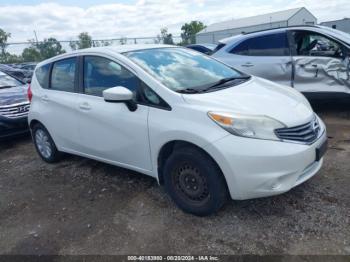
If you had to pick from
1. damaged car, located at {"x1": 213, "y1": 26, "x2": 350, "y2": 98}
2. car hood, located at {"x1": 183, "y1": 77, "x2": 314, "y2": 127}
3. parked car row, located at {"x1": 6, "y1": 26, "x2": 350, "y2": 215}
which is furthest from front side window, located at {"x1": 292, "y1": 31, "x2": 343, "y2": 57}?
car hood, located at {"x1": 183, "y1": 77, "x2": 314, "y2": 127}

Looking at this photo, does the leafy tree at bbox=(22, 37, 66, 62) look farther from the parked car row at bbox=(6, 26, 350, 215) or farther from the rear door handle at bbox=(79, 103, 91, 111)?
the rear door handle at bbox=(79, 103, 91, 111)

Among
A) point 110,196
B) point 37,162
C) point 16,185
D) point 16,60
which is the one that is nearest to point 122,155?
point 110,196

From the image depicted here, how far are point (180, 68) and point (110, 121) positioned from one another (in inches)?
37.8

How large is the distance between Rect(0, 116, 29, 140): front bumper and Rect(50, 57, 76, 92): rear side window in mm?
2057

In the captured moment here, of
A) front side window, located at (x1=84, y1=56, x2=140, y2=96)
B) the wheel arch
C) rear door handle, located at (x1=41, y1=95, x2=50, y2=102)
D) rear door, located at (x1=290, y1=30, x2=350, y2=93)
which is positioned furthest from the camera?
rear door, located at (x1=290, y1=30, x2=350, y2=93)

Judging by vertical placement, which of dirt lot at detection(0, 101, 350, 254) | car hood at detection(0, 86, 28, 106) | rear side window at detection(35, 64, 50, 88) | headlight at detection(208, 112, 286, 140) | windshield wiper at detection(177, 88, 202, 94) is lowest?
dirt lot at detection(0, 101, 350, 254)

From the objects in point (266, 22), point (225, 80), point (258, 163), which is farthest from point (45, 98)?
point (266, 22)

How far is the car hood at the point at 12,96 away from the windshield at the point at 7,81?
11.1 inches

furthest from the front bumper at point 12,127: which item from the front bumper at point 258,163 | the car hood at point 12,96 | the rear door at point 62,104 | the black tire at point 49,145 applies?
the front bumper at point 258,163

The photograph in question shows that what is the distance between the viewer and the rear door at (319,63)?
18.2ft

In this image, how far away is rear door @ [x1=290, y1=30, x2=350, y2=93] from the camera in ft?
18.2

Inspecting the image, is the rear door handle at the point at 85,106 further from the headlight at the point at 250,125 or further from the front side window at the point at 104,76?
the headlight at the point at 250,125

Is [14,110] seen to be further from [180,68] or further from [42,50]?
[42,50]

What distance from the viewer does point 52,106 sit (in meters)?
4.46
